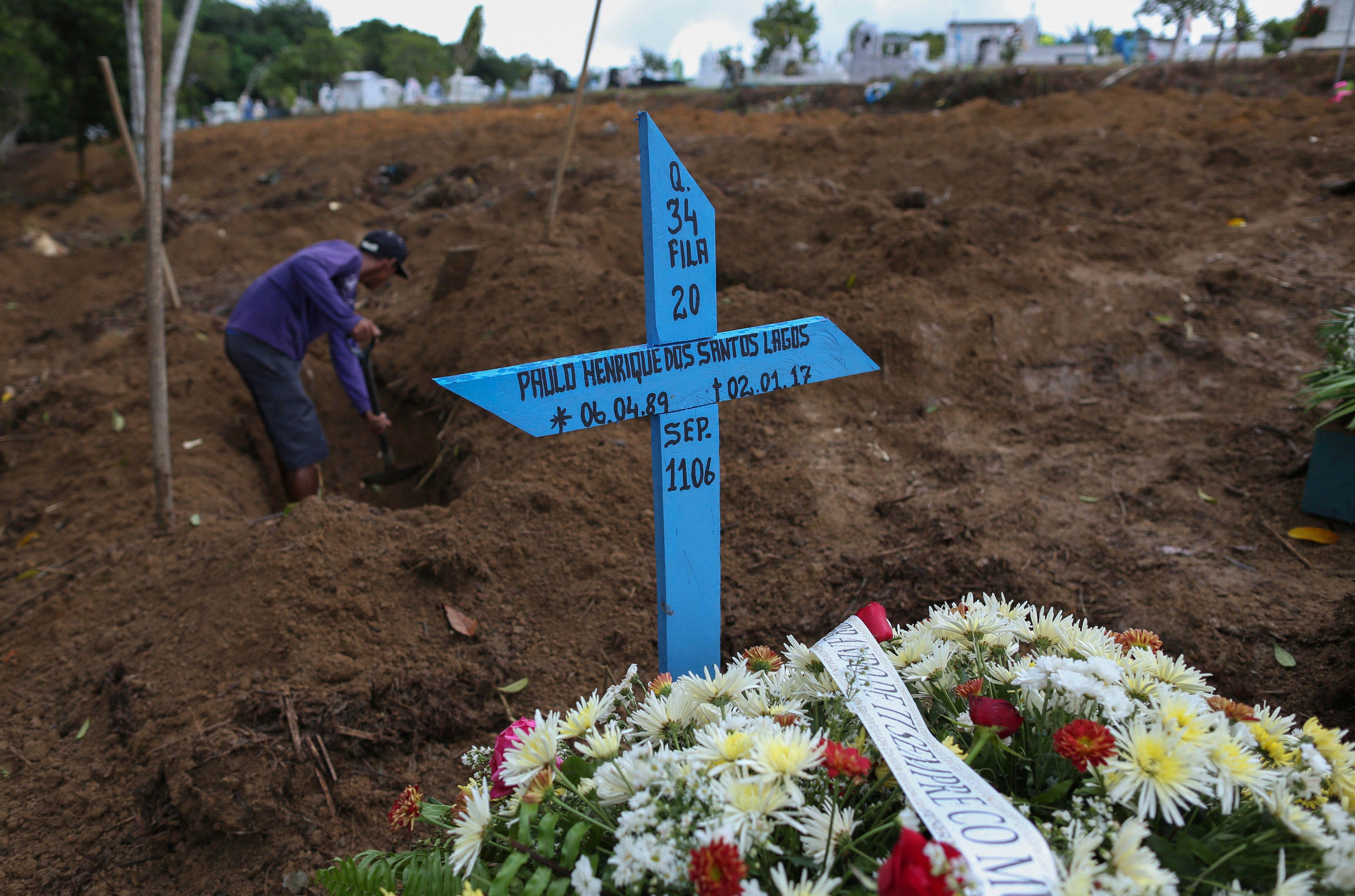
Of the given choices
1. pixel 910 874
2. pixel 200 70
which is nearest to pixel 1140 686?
pixel 910 874

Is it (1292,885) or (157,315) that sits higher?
(157,315)

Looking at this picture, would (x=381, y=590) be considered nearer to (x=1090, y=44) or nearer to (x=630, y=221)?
(x=630, y=221)

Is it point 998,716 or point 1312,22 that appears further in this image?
point 1312,22

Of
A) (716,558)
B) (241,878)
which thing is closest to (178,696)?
(241,878)

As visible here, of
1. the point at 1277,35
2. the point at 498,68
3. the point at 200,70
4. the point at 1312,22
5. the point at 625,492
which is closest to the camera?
the point at 625,492

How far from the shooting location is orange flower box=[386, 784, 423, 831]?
4.09 ft

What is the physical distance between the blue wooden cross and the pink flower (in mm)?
529

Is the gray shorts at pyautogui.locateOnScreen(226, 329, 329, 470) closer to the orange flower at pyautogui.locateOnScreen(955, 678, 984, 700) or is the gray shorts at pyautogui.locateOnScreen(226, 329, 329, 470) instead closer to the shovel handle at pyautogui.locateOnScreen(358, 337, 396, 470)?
the shovel handle at pyautogui.locateOnScreen(358, 337, 396, 470)

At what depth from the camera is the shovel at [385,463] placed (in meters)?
4.61

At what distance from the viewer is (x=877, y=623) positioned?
1.53m

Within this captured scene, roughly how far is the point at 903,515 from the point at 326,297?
125 inches

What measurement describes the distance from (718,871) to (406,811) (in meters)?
0.64

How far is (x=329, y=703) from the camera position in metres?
2.31

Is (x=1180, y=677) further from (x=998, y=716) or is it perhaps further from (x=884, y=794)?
(x=884, y=794)
